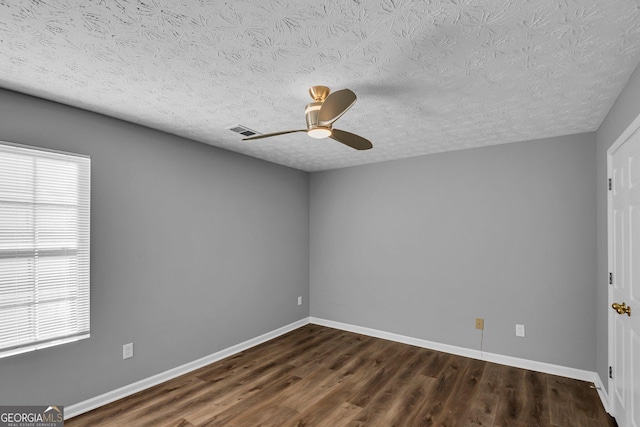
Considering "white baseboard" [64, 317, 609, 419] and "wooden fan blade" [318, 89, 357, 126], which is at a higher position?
"wooden fan blade" [318, 89, 357, 126]

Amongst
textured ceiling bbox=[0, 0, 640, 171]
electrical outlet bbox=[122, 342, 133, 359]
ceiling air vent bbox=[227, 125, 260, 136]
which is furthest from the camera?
ceiling air vent bbox=[227, 125, 260, 136]

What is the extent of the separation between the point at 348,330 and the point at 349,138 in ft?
10.6

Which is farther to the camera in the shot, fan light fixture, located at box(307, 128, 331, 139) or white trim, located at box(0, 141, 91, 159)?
white trim, located at box(0, 141, 91, 159)

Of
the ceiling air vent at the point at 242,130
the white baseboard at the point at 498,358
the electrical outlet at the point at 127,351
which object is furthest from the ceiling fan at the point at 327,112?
the white baseboard at the point at 498,358

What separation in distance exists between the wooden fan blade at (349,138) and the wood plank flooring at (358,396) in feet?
7.02

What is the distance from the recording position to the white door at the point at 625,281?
74.9 inches

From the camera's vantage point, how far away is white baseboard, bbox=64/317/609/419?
2.58 m

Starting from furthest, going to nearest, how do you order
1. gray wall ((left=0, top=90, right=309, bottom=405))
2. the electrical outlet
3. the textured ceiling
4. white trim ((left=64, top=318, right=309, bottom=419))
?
the electrical outlet < white trim ((left=64, top=318, right=309, bottom=419)) < gray wall ((left=0, top=90, right=309, bottom=405)) < the textured ceiling

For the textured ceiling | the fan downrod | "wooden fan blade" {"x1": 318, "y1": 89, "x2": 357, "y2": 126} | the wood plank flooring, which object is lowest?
the wood plank flooring

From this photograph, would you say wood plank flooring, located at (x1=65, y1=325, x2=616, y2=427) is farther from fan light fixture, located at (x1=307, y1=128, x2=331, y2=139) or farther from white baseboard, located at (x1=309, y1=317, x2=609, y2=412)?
fan light fixture, located at (x1=307, y1=128, x2=331, y2=139)

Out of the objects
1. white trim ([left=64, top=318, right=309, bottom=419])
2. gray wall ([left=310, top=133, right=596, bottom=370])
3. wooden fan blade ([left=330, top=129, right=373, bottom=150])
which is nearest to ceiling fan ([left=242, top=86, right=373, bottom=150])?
wooden fan blade ([left=330, top=129, right=373, bottom=150])

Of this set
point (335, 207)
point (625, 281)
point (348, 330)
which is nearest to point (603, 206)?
point (625, 281)

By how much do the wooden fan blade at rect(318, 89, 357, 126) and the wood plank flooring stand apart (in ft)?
7.37

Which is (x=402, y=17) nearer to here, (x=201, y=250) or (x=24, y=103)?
(x=24, y=103)
